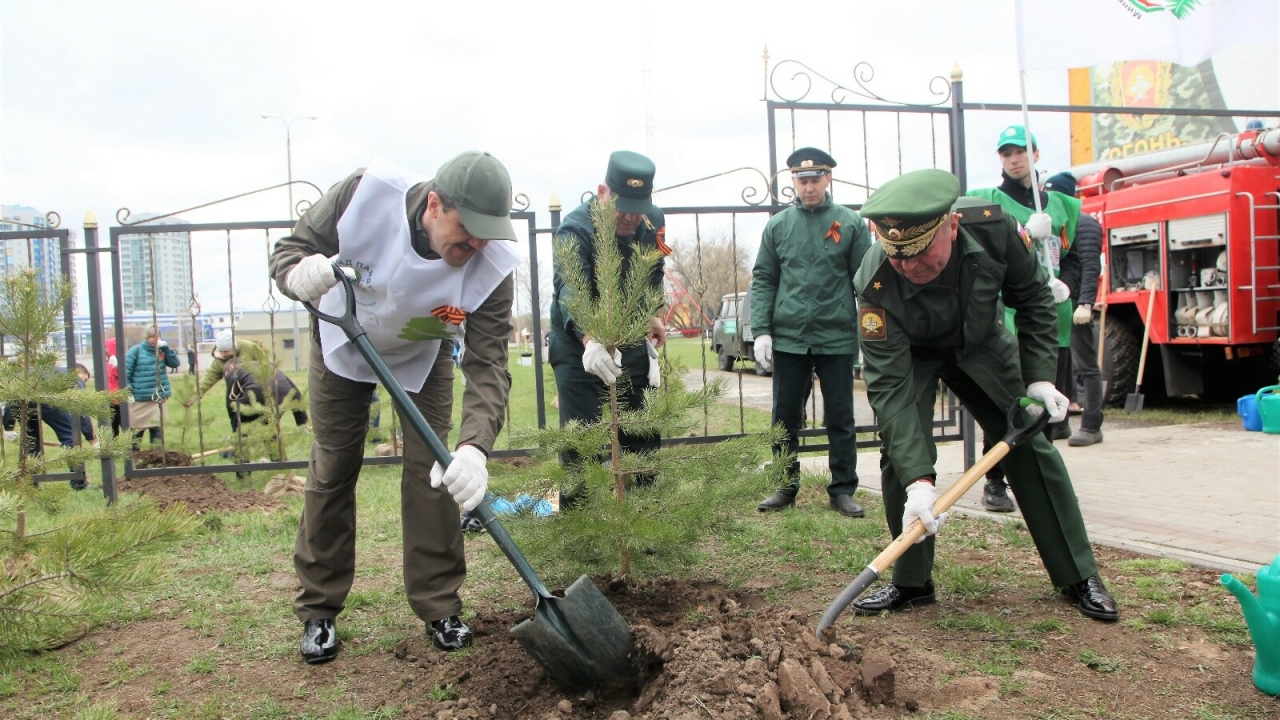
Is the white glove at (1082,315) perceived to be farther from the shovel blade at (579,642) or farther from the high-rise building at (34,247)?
the high-rise building at (34,247)

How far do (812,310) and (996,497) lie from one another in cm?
140

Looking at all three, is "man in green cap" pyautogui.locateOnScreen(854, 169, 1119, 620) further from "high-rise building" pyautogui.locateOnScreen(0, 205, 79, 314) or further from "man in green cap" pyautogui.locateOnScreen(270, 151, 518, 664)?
"high-rise building" pyautogui.locateOnScreen(0, 205, 79, 314)

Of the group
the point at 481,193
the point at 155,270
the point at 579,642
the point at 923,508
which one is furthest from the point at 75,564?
the point at 155,270

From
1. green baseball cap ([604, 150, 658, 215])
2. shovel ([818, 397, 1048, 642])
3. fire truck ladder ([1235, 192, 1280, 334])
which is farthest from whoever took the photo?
fire truck ladder ([1235, 192, 1280, 334])

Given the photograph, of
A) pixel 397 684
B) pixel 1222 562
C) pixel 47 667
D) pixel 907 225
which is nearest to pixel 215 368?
pixel 47 667

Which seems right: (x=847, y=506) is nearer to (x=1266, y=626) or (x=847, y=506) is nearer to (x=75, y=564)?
(x=1266, y=626)

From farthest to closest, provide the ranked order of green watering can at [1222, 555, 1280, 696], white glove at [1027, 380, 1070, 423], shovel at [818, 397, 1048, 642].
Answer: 1. white glove at [1027, 380, 1070, 423]
2. shovel at [818, 397, 1048, 642]
3. green watering can at [1222, 555, 1280, 696]

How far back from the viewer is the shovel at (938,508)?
8.98 ft

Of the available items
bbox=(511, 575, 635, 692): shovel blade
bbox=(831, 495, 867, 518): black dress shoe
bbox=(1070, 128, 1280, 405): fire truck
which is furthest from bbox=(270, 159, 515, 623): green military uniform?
bbox=(1070, 128, 1280, 405): fire truck

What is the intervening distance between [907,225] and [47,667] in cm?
319

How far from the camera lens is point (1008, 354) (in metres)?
3.29

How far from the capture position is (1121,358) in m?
9.01

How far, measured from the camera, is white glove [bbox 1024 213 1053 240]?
4574 mm

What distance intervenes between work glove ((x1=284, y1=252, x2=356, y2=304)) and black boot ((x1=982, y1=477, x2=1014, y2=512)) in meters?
3.57
